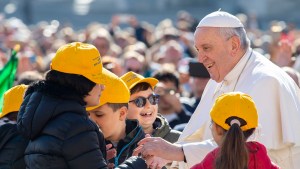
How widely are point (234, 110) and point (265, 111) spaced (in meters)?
1.20

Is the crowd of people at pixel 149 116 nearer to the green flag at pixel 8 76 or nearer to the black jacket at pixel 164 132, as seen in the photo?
the black jacket at pixel 164 132

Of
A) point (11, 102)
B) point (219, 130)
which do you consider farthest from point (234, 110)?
point (11, 102)

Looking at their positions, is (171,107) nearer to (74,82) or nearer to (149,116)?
(149,116)

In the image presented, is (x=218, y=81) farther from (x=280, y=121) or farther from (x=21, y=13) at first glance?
(x=21, y=13)

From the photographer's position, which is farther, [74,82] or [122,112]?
[122,112]

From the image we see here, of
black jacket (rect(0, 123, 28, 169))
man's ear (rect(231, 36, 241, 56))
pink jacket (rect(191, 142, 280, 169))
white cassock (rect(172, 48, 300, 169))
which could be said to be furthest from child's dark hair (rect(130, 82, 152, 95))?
pink jacket (rect(191, 142, 280, 169))

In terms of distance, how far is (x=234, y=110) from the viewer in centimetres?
599

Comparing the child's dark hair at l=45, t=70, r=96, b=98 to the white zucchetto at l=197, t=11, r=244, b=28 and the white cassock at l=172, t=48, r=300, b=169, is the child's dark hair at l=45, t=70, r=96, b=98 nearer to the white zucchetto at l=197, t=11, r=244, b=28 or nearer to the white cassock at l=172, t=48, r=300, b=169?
the white cassock at l=172, t=48, r=300, b=169

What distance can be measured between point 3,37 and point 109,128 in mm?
15752

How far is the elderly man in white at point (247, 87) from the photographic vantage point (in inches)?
278

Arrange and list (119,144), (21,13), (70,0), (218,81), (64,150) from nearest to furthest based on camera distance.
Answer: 1. (64,150)
2. (119,144)
3. (218,81)
4. (21,13)
5. (70,0)

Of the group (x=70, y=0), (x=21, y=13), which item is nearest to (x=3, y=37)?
(x=21, y=13)

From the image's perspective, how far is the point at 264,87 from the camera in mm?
7223

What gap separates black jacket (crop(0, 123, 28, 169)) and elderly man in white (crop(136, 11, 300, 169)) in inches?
43.3
